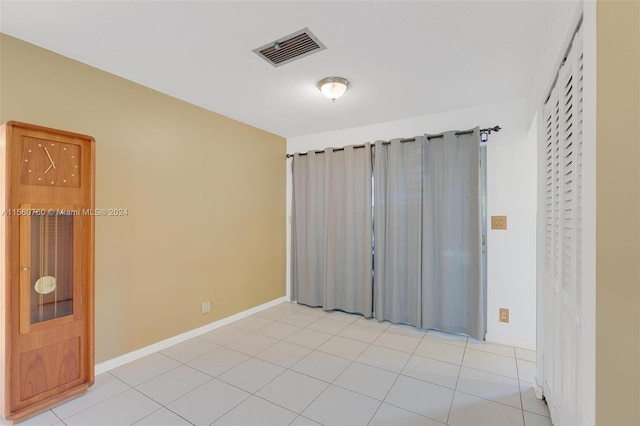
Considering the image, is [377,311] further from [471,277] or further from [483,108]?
[483,108]

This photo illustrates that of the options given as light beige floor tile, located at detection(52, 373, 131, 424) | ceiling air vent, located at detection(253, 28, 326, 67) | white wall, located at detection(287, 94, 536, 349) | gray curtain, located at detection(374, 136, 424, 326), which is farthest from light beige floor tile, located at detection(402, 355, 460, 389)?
ceiling air vent, located at detection(253, 28, 326, 67)

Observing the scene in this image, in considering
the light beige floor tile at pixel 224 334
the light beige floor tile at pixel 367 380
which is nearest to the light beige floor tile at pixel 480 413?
the light beige floor tile at pixel 367 380

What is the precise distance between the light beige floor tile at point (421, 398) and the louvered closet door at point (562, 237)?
0.61 m

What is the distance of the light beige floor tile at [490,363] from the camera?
2391 millimetres

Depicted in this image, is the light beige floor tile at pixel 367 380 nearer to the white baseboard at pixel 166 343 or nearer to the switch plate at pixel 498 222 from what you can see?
the white baseboard at pixel 166 343

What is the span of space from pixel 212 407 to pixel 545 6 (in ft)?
10.5

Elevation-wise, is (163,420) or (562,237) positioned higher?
(562,237)

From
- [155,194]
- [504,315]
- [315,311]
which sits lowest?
[315,311]

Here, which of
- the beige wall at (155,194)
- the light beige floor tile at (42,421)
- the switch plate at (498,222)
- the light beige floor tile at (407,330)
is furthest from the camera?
the light beige floor tile at (407,330)

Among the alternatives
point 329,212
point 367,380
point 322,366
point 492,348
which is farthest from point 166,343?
point 492,348

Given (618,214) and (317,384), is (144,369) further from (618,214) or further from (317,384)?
(618,214)

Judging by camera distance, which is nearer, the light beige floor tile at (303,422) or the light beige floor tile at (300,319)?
the light beige floor tile at (303,422)

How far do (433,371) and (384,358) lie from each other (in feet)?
1.39

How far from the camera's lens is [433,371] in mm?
2391
